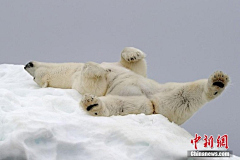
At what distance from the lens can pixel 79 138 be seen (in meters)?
3.32

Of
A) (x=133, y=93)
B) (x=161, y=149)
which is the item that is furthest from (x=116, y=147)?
(x=133, y=93)

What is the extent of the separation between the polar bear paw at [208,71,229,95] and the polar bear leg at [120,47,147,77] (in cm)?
167

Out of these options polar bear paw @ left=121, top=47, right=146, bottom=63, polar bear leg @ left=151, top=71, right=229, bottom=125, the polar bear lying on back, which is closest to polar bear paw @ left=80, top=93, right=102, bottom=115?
the polar bear lying on back

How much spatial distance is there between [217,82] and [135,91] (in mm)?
1231

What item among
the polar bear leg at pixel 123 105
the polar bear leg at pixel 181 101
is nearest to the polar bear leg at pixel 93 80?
the polar bear leg at pixel 123 105

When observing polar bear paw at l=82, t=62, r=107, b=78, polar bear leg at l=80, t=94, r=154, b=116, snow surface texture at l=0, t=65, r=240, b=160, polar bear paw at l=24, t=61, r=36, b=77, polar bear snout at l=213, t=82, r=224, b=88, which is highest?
polar bear paw at l=24, t=61, r=36, b=77

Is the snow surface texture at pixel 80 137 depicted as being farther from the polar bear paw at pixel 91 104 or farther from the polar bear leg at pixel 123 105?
the polar bear leg at pixel 123 105

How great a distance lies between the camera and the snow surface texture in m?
3.04

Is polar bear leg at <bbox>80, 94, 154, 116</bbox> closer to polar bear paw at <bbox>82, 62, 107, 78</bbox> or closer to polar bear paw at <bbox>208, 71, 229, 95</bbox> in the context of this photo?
polar bear paw at <bbox>82, 62, 107, 78</bbox>

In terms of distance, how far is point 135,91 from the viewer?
4.98m

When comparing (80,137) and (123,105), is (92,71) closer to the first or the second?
(123,105)

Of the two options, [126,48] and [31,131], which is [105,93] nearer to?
[126,48]

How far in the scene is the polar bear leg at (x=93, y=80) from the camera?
502 cm

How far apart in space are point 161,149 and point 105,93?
7.22 ft
